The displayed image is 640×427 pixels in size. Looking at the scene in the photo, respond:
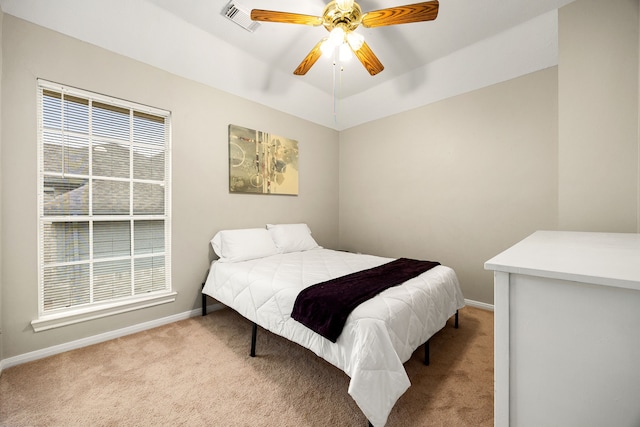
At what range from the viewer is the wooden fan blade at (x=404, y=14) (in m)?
1.51

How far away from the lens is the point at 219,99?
277cm

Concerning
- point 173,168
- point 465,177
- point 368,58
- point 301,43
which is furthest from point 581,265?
point 173,168

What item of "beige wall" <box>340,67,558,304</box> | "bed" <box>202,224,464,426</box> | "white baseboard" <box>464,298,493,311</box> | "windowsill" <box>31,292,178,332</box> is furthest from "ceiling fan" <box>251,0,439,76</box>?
"white baseboard" <box>464,298,493,311</box>

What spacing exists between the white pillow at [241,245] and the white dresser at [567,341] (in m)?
2.28

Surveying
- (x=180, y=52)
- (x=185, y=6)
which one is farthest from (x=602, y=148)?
(x=180, y=52)

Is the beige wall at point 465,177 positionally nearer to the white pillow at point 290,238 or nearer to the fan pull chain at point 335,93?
the fan pull chain at point 335,93

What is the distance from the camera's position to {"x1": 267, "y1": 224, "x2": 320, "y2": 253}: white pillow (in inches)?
119

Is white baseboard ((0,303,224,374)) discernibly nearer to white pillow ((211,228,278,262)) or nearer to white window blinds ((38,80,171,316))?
white window blinds ((38,80,171,316))

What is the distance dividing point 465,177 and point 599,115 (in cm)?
126

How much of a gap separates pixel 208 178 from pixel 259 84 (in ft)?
4.22

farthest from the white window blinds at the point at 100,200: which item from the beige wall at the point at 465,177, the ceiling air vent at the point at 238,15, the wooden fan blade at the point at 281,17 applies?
Result: the beige wall at the point at 465,177

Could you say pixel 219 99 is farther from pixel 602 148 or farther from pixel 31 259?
pixel 602 148

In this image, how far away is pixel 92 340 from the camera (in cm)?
202

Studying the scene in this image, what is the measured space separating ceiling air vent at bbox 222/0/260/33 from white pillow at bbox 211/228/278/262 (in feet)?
6.53
